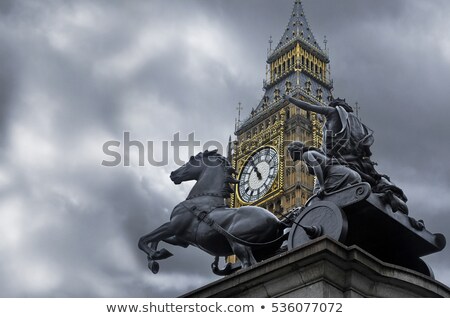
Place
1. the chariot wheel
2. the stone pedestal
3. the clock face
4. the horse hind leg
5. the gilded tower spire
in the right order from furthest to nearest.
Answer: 1. the gilded tower spire
2. the clock face
3. the horse hind leg
4. the chariot wheel
5. the stone pedestal

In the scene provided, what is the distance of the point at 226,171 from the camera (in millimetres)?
21906

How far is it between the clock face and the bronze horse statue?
288ft

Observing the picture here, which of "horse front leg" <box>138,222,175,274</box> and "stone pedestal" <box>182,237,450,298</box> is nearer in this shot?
"stone pedestal" <box>182,237,450,298</box>

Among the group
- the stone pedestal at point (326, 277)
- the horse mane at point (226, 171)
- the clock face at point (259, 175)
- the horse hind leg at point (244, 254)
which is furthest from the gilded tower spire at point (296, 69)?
the stone pedestal at point (326, 277)

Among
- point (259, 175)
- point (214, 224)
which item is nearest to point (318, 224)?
point (214, 224)

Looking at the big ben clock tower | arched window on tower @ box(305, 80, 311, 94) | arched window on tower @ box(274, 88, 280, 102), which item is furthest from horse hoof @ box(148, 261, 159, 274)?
arched window on tower @ box(274, 88, 280, 102)

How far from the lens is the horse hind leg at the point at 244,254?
1947 centimetres

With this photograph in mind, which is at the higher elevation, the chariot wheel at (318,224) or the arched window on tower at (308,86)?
the arched window on tower at (308,86)

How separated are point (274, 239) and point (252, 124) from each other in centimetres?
9893

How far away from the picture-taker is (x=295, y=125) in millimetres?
112500

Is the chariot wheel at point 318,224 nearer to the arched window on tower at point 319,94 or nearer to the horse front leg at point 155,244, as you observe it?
the horse front leg at point 155,244

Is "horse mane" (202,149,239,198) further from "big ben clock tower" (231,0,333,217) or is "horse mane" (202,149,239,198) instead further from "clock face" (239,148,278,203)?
"clock face" (239,148,278,203)

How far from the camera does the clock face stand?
110 meters
